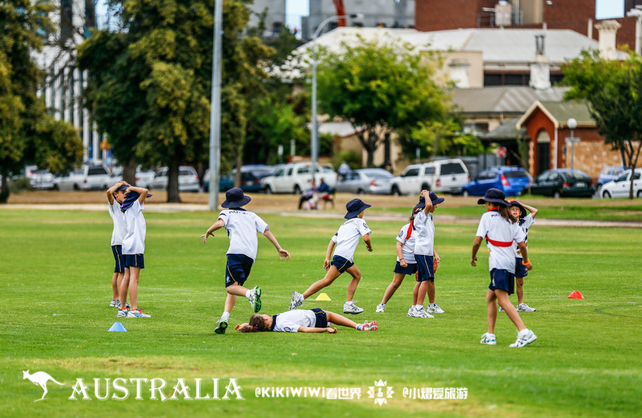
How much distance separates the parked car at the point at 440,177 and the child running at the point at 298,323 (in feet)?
158

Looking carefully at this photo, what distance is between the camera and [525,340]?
33.9ft

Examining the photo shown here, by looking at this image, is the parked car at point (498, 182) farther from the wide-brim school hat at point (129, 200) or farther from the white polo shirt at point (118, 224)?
the wide-brim school hat at point (129, 200)

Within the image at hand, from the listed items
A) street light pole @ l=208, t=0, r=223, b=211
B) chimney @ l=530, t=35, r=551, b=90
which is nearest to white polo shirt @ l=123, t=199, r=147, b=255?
street light pole @ l=208, t=0, r=223, b=211

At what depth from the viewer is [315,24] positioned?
390 ft

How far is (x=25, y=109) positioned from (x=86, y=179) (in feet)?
74.2

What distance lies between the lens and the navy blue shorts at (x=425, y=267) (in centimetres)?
1334

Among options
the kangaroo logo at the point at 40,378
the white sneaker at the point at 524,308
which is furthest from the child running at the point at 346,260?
the kangaroo logo at the point at 40,378

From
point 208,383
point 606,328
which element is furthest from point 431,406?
point 606,328

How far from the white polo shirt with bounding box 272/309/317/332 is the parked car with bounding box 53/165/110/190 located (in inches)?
2644

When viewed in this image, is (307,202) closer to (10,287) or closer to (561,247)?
(561,247)

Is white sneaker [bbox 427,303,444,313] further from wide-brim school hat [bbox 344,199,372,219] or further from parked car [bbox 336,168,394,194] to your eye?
parked car [bbox 336,168,394,194]

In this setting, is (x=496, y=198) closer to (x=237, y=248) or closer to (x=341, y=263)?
(x=237, y=248)

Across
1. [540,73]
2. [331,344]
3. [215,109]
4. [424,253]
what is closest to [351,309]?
[424,253]

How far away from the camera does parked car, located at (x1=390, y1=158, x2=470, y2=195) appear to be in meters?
59.8
